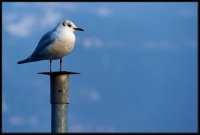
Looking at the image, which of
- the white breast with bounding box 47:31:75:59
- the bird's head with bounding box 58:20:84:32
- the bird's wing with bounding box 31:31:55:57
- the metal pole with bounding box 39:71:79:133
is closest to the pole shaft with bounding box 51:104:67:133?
the metal pole with bounding box 39:71:79:133

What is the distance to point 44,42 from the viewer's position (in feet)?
29.3

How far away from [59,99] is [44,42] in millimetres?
1684

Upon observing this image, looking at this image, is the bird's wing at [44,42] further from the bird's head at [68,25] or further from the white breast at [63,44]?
the bird's head at [68,25]

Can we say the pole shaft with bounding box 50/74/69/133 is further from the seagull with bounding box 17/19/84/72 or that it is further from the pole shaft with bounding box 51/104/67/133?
the seagull with bounding box 17/19/84/72

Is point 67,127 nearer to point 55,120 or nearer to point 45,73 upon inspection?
point 55,120

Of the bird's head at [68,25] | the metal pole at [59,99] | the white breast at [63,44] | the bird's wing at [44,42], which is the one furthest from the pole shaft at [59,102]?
the bird's head at [68,25]

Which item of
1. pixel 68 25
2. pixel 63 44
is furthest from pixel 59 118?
pixel 68 25

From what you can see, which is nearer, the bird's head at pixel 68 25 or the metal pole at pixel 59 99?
the metal pole at pixel 59 99

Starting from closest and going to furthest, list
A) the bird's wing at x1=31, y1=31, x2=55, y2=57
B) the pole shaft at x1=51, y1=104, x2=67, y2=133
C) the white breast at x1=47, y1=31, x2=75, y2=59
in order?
the pole shaft at x1=51, y1=104, x2=67, y2=133 → the white breast at x1=47, y1=31, x2=75, y2=59 → the bird's wing at x1=31, y1=31, x2=55, y2=57

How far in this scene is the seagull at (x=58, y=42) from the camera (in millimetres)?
8734

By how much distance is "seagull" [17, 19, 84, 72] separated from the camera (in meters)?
8.73

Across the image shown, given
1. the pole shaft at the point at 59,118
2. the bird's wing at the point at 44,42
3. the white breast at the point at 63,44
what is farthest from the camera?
the bird's wing at the point at 44,42

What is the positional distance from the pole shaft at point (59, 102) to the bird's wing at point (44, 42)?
133 cm

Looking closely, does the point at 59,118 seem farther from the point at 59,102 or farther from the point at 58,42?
the point at 58,42
